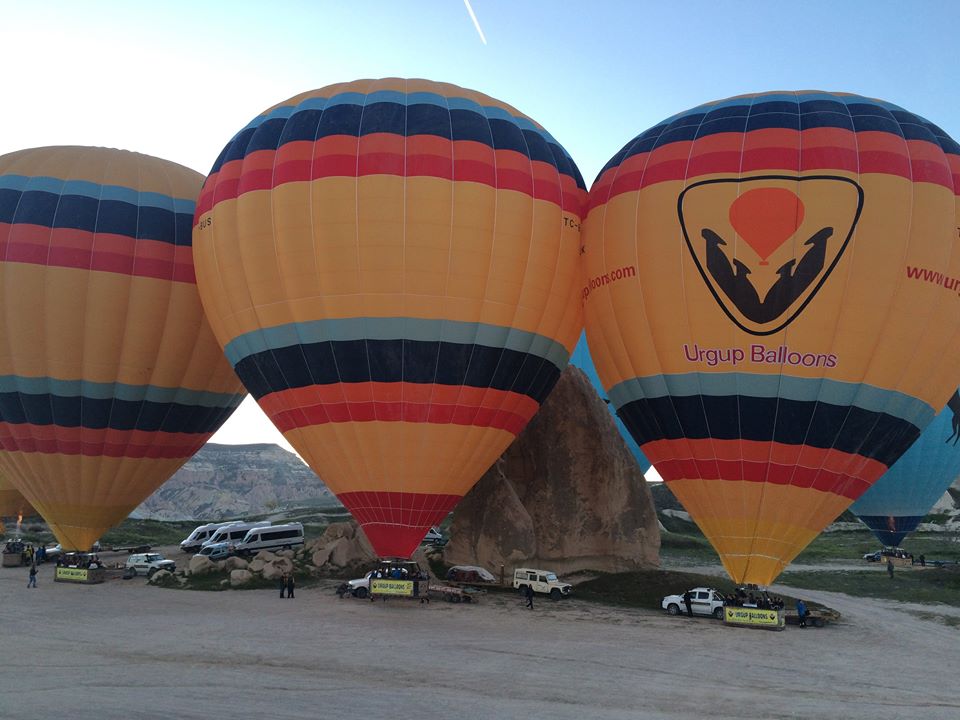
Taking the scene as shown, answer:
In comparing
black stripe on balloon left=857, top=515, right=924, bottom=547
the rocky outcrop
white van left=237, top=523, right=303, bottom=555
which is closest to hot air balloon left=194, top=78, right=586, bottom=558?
the rocky outcrop

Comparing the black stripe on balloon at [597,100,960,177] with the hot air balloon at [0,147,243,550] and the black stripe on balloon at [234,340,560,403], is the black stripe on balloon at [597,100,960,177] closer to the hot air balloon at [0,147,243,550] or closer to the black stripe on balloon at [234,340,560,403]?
the black stripe on balloon at [234,340,560,403]

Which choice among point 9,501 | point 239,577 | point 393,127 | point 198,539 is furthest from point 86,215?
point 9,501

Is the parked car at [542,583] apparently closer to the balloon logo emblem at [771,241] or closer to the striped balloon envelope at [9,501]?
the balloon logo emblem at [771,241]

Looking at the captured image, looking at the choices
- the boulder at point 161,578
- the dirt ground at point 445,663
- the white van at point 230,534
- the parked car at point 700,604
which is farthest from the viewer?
the white van at point 230,534

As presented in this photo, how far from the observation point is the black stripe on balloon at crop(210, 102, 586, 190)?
1962 cm

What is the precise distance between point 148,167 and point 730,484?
842 inches

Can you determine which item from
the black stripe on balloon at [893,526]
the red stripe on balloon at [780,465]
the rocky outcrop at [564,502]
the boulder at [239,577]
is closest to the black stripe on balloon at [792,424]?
the red stripe on balloon at [780,465]

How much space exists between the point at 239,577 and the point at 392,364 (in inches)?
394

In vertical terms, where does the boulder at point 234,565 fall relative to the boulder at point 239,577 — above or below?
above

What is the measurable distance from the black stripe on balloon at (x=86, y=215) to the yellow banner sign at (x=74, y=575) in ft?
36.4

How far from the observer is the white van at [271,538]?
1220 inches

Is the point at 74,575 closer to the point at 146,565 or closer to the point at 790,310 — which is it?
the point at 146,565

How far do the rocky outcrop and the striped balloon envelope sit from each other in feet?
92.5

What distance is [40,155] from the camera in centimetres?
2555
